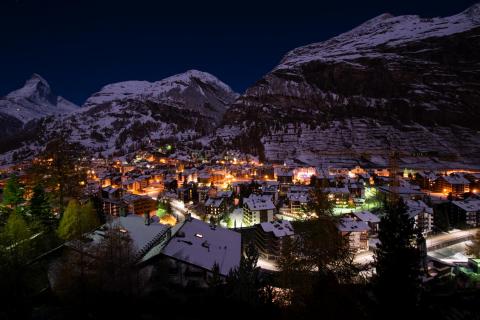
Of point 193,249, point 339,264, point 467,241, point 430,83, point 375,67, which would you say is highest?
point 375,67

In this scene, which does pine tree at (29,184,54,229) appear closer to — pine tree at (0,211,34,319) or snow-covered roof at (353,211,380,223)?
pine tree at (0,211,34,319)

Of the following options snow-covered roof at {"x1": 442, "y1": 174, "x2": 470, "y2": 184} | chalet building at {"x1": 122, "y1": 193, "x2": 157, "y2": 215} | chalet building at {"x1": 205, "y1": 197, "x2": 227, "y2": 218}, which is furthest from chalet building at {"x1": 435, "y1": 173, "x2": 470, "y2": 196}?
chalet building at {"x1": 122, "y1": 193, "x2": 157, "y2": 215}

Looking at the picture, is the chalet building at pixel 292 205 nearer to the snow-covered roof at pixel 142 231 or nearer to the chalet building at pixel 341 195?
the chalet building at pixel 341 195

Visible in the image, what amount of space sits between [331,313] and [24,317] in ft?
47.2

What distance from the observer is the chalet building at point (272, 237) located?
36.5 m

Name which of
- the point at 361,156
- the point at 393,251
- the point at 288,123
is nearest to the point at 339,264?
the point at 393,251

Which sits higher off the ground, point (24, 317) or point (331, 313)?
point (331, 313)

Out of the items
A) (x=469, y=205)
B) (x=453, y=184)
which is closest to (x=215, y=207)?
(x=469, y=205)

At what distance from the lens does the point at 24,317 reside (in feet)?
49.1

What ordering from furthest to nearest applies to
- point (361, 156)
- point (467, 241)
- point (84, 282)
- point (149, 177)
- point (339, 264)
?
1. point (361, 156)
2. point (149, 177)
3. point (467, 241)
4. point (339, 264)
5. point (84, 282)

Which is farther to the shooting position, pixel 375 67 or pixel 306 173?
pixel 375 67

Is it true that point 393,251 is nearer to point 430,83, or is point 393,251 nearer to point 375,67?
point 430,83

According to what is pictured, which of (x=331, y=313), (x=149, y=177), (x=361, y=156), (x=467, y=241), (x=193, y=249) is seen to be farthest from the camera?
(x=361, y=156)

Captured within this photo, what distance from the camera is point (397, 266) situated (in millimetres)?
15117
